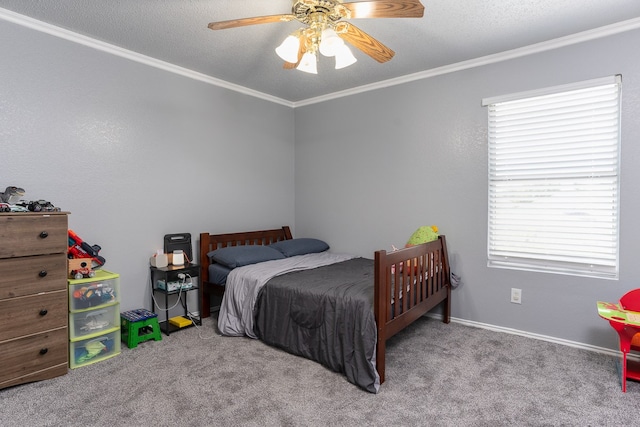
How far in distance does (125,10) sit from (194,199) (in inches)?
64.5

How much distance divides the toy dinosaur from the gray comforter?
1710 mm

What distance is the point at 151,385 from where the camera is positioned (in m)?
2.11

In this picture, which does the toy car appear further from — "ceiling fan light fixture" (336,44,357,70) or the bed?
"ceiling fan light fixture" (336,44,357,70)

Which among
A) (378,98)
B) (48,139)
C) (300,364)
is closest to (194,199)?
(48,139)

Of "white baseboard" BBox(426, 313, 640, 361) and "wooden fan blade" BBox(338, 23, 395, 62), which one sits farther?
"white baseboard" BBox(426, 313, 640, 361)

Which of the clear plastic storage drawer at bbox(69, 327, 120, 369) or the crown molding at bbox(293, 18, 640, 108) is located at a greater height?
the crown molding at bbox(293, 18, 640, 108)

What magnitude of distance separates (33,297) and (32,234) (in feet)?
1.24

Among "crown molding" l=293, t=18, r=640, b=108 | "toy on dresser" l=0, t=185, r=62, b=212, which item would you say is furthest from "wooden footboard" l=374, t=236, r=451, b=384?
"toy on dresser" l=0, t=185, r=62, b=212

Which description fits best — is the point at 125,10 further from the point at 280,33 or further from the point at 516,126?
the point at 516,126

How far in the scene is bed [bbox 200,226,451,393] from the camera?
2.10 meters

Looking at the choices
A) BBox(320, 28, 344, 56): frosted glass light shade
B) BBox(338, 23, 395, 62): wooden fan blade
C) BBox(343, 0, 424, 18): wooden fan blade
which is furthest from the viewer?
BBox(338, 23, 395, 62): wooden fan blade

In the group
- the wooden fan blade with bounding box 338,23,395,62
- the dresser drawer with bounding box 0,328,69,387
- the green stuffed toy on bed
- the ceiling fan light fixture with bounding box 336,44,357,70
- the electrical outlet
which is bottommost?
the dresser drawer with bounding box 0,328,69,387

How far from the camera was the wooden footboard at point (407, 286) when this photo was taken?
6.88ft

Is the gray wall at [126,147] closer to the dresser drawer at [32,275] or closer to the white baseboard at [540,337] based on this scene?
the dresser drawer at [32,275]
